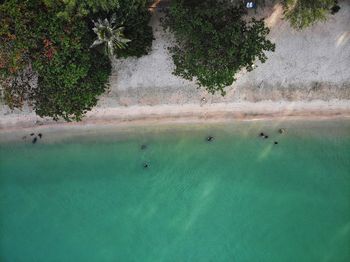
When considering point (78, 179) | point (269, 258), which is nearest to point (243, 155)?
point (269, 258)

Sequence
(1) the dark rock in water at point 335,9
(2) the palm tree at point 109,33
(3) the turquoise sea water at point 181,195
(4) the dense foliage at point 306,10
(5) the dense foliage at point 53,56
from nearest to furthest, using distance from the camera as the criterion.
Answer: (4) the dense foliage at point 306,10 < (5) the dense foliage at point 53,56 < (2) the palm tree at point 109,33 < (1) the dark rock in water at point 335,9 < (3) the turquoise sea water at point 181,195

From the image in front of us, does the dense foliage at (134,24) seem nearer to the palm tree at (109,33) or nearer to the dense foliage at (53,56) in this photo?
the dense foliage at (53,56)

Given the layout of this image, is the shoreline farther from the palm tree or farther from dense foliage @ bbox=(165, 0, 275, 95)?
the palm tree

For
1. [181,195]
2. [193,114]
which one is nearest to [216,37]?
[193,114]

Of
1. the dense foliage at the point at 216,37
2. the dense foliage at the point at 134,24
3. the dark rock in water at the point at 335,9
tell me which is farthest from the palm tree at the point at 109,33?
the dark rock in water at the point at 335,9

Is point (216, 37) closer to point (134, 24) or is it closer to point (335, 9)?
point (134, 24)

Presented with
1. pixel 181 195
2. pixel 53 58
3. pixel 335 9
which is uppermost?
pixel 335 9

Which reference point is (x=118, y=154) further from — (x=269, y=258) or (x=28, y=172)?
(x=269, y=258)

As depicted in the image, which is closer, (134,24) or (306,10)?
(306,10)
